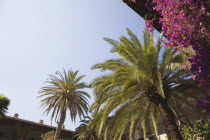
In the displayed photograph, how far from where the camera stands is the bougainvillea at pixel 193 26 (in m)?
4.71

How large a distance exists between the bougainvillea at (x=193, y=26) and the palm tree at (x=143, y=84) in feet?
13.3

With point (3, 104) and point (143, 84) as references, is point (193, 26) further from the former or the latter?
point (3, 104)

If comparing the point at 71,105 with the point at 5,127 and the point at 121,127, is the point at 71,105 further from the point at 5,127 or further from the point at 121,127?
the point at 121,127

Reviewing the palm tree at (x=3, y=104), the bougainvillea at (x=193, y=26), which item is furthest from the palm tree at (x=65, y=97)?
the bougainvillea at (x=193, y=26)

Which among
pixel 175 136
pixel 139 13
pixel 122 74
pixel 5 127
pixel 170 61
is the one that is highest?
pixel 139 13

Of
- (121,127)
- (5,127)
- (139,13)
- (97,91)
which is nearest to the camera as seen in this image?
(139,13)

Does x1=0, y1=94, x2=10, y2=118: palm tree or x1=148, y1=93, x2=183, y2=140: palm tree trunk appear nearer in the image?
x1=148, y1=93, x2=183, y2=140: palm tree trunk

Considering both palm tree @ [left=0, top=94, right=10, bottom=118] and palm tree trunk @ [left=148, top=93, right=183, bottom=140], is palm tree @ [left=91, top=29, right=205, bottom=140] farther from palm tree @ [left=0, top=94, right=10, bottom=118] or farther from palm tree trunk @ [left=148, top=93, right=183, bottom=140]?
palm tree @ [left=0, top=94, right=10, bottom=118]

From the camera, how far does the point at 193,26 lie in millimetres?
4887

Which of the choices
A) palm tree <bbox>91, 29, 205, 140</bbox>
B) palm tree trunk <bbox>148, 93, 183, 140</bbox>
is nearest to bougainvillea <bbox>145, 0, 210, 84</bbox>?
palm tree <bbox>91, 29, 205, 140</bbox>

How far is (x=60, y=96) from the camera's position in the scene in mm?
20984

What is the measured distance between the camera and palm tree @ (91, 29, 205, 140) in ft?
31.1

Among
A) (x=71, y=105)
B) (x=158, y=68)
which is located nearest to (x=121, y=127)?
(x=158, y=68)

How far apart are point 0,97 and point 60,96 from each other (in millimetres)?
5988
